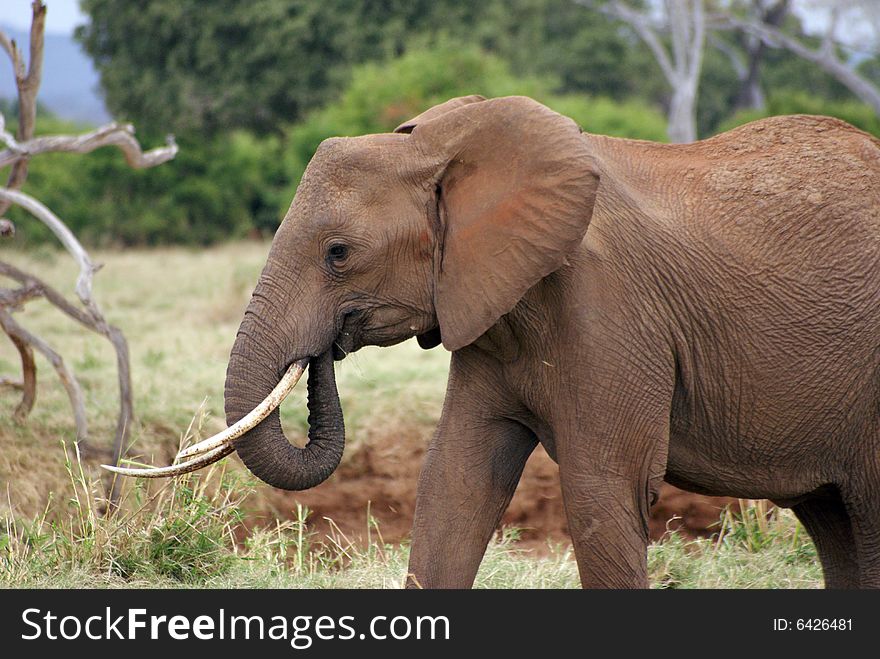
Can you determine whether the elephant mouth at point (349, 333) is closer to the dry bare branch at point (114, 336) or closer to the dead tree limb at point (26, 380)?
the dry bare branch at point (114, 336)

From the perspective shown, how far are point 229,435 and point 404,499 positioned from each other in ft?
12.3

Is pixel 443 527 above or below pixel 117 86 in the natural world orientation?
below

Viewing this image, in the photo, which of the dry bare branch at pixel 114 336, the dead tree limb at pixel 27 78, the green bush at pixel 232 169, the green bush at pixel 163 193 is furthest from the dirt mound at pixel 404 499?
the green bush at pixel 163 193

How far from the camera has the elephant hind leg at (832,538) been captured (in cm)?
451

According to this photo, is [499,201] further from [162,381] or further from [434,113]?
[162,381]

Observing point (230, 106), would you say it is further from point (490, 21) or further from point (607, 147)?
point (607, 147)

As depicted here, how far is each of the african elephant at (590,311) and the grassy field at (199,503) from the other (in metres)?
0.97

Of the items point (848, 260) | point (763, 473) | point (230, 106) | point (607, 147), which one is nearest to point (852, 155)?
point (848, 260)

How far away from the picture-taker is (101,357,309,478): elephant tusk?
139 inches

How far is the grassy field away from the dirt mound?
10 cm

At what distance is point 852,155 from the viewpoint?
408cm

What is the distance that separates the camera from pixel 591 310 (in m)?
3.69

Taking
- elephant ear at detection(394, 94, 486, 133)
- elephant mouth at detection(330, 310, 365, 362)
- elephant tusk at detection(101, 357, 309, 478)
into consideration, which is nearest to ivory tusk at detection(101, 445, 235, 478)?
elephant tusk at detection(101, 357, 309, 478)
